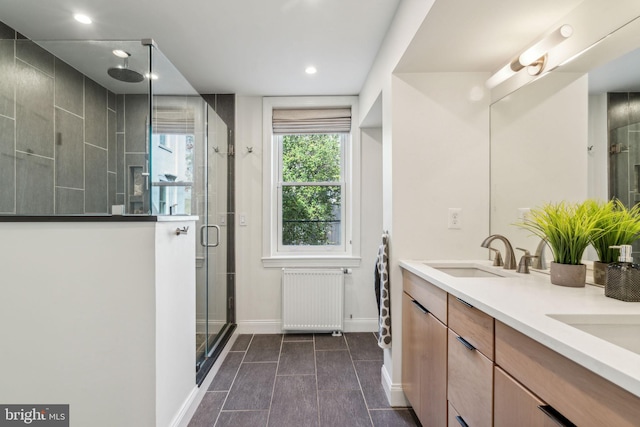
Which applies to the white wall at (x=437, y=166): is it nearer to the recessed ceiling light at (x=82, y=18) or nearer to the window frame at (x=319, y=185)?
the window frame at (x=319, y=185)

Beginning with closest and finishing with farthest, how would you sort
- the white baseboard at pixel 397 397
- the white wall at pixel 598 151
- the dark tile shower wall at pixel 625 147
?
the dark tile shower wall at pixel 625 147 < the white wall at pixel 598 151 < the white baseboard at pixel 397 397

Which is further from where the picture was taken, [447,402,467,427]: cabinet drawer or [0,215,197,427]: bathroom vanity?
[0,215,197,427]: bathroom vanity

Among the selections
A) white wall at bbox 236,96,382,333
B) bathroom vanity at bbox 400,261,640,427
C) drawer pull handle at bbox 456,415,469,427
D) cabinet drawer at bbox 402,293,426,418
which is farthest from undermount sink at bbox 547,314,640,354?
white wall at bbox 236,96,382,333

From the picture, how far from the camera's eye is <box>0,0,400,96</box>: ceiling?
1.65 m

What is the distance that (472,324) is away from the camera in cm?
107

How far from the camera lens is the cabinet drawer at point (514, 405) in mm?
745

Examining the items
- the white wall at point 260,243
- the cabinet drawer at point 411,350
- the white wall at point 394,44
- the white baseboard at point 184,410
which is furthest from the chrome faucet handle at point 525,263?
the white baseboard at point 184,410

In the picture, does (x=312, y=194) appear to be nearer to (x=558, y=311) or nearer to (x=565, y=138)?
(x=565, y=138)

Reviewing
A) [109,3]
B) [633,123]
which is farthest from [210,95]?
[633,123]

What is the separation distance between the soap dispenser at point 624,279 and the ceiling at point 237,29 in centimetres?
164

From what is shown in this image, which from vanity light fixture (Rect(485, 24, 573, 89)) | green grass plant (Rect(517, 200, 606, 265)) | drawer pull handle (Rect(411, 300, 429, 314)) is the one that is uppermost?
vanity light fixture (Rect(485, 24, 573, 89))

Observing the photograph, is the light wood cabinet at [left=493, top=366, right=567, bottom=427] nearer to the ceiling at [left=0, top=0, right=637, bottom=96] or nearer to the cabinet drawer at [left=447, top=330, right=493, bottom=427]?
the cabinet drawer at [left=447, top=330, right=493, bottom=427]

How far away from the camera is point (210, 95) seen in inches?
115

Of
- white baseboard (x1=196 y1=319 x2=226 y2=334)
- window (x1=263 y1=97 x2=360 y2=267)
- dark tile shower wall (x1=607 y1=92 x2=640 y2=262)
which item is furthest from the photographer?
window (x1=263 y1=97 x2=360 y2=267)
